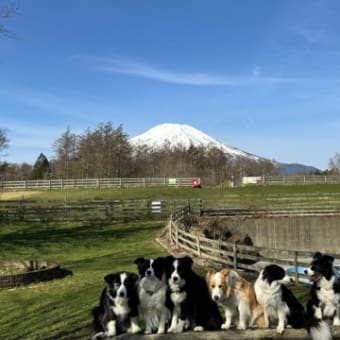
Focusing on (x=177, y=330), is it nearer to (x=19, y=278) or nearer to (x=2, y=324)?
(x=2, y=324)

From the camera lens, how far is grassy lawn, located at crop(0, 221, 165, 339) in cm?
963

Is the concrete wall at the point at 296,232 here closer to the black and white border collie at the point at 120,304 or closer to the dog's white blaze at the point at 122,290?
the black and white border collie at the point at 120,304

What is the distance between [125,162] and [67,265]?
203 feet

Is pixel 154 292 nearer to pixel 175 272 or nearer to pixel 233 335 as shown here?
pixel 175 272

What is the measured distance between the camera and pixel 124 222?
34812 millimetres

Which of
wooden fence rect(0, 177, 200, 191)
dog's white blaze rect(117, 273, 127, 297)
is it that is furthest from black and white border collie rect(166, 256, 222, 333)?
wooden fence rect(0, 177, 200, 191)

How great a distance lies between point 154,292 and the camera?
16.5 ft

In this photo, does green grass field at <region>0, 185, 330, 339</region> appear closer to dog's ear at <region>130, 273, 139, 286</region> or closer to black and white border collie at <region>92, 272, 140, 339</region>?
black and white border collie at <region>92, 272, 140, 339</region>

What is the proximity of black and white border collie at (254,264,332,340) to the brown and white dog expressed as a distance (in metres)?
0.11

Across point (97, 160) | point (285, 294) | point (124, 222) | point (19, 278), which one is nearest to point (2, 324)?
point (19, 278)

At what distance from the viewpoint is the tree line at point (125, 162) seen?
7919 cm

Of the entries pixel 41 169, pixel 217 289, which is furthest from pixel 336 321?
pixel 41 169

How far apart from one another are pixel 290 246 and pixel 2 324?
94.2 ft

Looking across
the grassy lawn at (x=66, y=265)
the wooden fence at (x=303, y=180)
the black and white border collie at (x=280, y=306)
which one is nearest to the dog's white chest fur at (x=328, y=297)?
the black and white border collie at (x=280, y=306)
